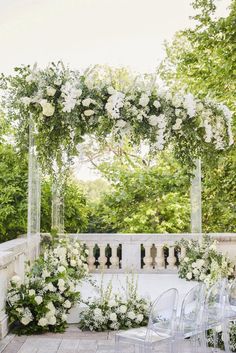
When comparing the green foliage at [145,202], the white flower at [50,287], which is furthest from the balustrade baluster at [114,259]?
the white flower at [50,287]

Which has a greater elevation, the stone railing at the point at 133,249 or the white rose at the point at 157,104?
the white rose at the point at 157,104

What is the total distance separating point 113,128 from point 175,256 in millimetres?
4117

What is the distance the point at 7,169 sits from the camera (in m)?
9.34

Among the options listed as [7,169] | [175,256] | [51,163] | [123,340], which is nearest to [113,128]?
[51,163]

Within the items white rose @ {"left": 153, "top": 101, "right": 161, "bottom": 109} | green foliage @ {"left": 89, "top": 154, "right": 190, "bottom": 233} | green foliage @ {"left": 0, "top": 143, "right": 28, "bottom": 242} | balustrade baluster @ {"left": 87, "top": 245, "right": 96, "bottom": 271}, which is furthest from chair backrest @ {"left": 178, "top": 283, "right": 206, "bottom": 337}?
green foliage @ {"left": 89, "top": 154, "right": 190, "bottom": 233}

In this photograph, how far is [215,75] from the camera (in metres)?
10.5

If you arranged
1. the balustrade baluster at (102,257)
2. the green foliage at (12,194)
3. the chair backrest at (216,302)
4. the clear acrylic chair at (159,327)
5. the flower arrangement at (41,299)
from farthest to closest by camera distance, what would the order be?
the balustrade baluster at (102,257), the green foliage at (12,194), the flower arrangement at (41,299), the chair backrest at (216,302), the clear acrylic chair at (159,327)

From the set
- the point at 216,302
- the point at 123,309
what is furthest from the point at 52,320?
the point at 216,302

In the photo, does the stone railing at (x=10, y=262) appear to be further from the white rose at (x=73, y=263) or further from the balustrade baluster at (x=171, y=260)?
the balustrade baluster at (x=171, y=260)

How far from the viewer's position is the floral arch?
618cm

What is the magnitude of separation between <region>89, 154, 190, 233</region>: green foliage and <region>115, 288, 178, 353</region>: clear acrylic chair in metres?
7.20

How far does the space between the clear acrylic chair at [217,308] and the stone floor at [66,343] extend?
433 mm

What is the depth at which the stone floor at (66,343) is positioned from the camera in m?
5.34

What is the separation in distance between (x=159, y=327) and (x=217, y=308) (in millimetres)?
750
